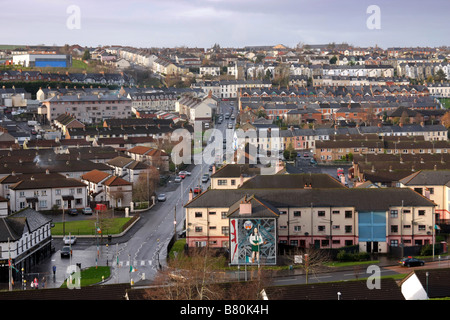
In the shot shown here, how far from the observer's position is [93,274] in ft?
57.5

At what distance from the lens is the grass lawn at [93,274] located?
16.9 meters

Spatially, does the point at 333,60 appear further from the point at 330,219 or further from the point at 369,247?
the point at 369,247

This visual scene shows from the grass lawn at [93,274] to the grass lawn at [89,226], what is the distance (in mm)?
3564

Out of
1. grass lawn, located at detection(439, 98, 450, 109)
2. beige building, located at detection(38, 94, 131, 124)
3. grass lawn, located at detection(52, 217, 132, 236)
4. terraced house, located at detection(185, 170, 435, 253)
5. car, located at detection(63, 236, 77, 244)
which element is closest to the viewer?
terraced house, located at detection(185, 170, 435, 253)

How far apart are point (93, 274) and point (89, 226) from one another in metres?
5.15

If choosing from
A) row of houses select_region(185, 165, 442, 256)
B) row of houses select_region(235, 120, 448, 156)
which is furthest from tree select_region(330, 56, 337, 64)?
row of houses select_region(185, 165, 442, 256)

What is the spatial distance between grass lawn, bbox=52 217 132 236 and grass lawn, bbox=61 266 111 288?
11.7 ft

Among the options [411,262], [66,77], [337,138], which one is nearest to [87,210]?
[411,262]

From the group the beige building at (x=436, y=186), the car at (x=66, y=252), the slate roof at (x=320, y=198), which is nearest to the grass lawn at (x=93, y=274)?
the car at (x=66, y=252)

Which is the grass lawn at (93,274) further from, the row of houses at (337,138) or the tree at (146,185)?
the row of houses at (337,138)

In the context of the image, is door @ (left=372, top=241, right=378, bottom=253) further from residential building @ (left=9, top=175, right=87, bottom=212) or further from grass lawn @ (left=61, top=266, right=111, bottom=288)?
residential building @ (left=9, top=175, right=87, bottom=212)

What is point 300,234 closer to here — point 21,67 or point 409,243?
point 409,243

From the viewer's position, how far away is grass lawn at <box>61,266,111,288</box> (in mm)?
16875
